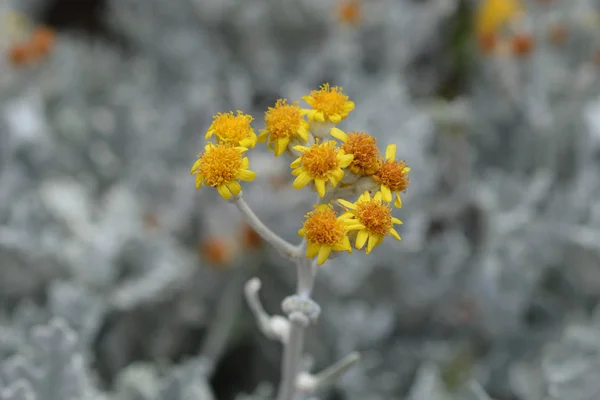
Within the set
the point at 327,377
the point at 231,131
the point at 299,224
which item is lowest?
the point at 327,377

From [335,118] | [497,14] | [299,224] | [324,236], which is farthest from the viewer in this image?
[497,14]

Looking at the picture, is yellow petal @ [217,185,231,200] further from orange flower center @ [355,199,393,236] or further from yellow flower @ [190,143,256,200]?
orange flower center @ [355,199,393,236]

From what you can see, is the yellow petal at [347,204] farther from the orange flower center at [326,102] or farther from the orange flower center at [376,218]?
the orange flower center at [326,102]

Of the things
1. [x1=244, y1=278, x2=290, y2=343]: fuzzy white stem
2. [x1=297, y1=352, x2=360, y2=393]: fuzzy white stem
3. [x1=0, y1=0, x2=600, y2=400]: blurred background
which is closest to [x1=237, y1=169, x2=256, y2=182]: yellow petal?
[x1=244, y1=278, x2=290, y2=343]: fuzzy white stem

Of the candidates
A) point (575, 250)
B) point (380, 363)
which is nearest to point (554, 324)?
point (575, 250)

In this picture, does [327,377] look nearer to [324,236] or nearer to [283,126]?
[324,236]

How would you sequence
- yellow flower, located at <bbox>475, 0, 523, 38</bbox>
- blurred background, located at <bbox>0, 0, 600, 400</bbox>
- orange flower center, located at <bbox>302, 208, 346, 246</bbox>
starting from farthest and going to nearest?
yellow flower, located at <bbox>475, 0, 523, 38</bbox> < blurred background, located at <bbox>0, 0, 600, 400</bbox> < orange flower center, located at <bbox>302, 208, 346, 246</bbox>

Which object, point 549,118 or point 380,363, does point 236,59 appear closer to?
point 549,118

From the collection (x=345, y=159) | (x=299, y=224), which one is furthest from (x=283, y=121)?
(x=299, y=224)
